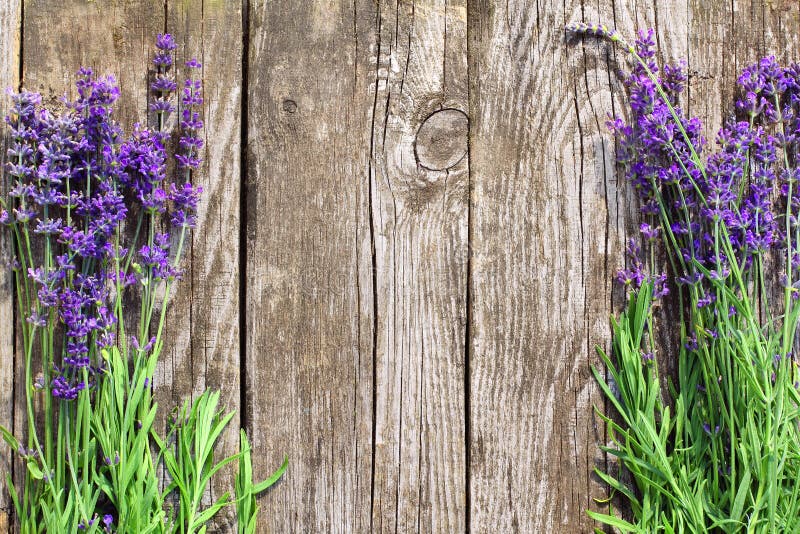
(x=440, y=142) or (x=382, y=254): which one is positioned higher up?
(x=440, y=142)

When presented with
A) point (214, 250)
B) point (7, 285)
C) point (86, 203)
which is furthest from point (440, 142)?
point (7, 285)

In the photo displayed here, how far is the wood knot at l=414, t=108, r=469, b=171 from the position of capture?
2221 mm

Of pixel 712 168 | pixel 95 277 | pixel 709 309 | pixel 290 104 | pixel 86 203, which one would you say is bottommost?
pixel 709 309

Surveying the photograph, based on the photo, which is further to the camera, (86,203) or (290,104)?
(290,104)

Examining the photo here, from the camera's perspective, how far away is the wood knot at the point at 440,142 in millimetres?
2221

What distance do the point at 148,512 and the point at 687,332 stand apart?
179cm

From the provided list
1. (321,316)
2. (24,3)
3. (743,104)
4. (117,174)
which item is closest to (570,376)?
(321,316)

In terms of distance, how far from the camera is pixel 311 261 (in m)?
2.21

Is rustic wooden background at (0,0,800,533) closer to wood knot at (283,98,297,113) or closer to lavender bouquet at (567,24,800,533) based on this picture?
wood knot at (283,98,297,113)

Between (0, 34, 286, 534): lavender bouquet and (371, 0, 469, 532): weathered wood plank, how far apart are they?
1.33ft

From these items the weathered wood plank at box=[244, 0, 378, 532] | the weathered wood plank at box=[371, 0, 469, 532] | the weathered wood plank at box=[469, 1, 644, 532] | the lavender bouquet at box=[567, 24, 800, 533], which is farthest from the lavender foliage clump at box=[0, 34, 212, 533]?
the lavender bouquet at box=[567, 24, 800, 533]

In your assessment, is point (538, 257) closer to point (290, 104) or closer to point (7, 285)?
point (290, 104)

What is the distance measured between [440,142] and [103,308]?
117 centimetres

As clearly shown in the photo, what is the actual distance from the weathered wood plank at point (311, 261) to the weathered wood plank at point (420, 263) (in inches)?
2.2
